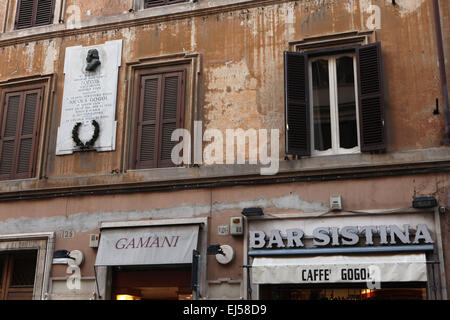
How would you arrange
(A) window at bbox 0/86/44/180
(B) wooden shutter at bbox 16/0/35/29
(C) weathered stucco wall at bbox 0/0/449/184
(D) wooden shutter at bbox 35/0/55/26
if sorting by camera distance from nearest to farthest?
(C) weathered stucco wall at bbox 0/0/449/184 → (A) window at bbox 0/86/44/180 → (D) wooden shutter at bbox 35/0/55/26 → (B) wooden shutter at bbox 16/0/35/29

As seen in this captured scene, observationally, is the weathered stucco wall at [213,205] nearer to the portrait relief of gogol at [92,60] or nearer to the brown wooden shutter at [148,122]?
the brown wooden shutter at [148,122]

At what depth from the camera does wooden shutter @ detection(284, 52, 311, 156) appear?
34.9 ft

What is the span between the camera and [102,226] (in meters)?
11.3

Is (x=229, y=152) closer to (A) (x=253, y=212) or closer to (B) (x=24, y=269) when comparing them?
(A) (x=253, y=212)

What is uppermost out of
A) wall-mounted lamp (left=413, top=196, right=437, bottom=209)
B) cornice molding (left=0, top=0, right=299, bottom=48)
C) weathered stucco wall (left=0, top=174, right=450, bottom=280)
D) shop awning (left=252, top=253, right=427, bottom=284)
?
cornice molding (left=0, top=0, right=299, bottom=48)

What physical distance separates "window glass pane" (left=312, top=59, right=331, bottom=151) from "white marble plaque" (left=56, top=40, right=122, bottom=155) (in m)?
3.82

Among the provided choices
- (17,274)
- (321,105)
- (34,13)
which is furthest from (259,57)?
(17,274)

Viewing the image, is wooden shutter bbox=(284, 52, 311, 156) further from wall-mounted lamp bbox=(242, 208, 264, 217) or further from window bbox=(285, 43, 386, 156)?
wall-mounted lamp bbox=(242, 208, 264, 217)

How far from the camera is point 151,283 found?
11.0 meters

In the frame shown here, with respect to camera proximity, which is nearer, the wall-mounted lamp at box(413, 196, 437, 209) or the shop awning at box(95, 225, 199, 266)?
the wall-mounted lamp at box(413, 196, 437, 209)

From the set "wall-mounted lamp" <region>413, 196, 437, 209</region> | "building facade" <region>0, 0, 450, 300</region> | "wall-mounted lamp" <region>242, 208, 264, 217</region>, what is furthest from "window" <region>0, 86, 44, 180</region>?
"wall-mounted lamp" <region>413, 196, 437, 209</region>
